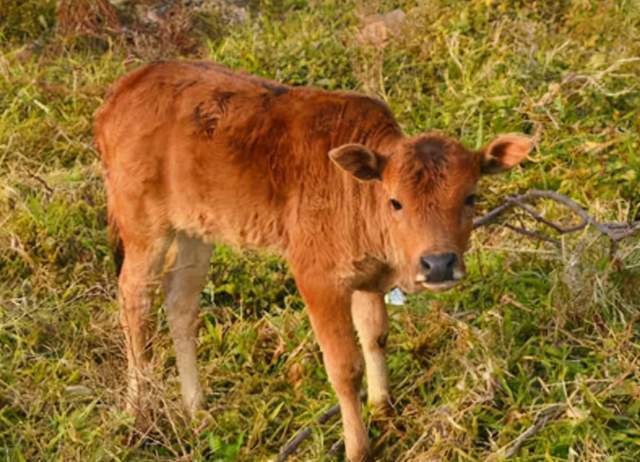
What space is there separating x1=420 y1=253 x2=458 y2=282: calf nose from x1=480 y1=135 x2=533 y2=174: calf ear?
0.55 metres

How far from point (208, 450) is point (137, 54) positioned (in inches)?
188

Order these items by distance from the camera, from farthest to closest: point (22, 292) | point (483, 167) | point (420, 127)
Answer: point (420, 127), point (22, 292), point (483, 167)

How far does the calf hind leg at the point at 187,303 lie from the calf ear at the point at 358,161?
1.36 m

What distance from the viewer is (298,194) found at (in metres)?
5.08

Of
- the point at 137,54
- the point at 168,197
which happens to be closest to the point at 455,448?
the point at 168,197

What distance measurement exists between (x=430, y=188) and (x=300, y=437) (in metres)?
1.55

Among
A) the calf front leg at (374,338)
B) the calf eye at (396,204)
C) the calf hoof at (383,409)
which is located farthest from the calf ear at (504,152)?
the calf hoof at (383,409)

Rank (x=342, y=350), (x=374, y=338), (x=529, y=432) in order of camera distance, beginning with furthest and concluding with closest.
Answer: (x=374, y=338) → (x=342, y=350) → (x=529, y=432)

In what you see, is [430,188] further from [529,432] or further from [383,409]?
[383,409]

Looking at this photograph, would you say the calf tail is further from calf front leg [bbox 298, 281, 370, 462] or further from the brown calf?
calf front leg [bbox 298, 281, 370, 462]

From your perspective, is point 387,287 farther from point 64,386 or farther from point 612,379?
point 64,386

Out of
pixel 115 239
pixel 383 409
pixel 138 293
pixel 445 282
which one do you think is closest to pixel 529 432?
pixel 383 409

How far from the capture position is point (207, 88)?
17.7 feet

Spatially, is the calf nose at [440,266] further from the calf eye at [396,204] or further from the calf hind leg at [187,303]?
the calf hind leg at [187,303]
